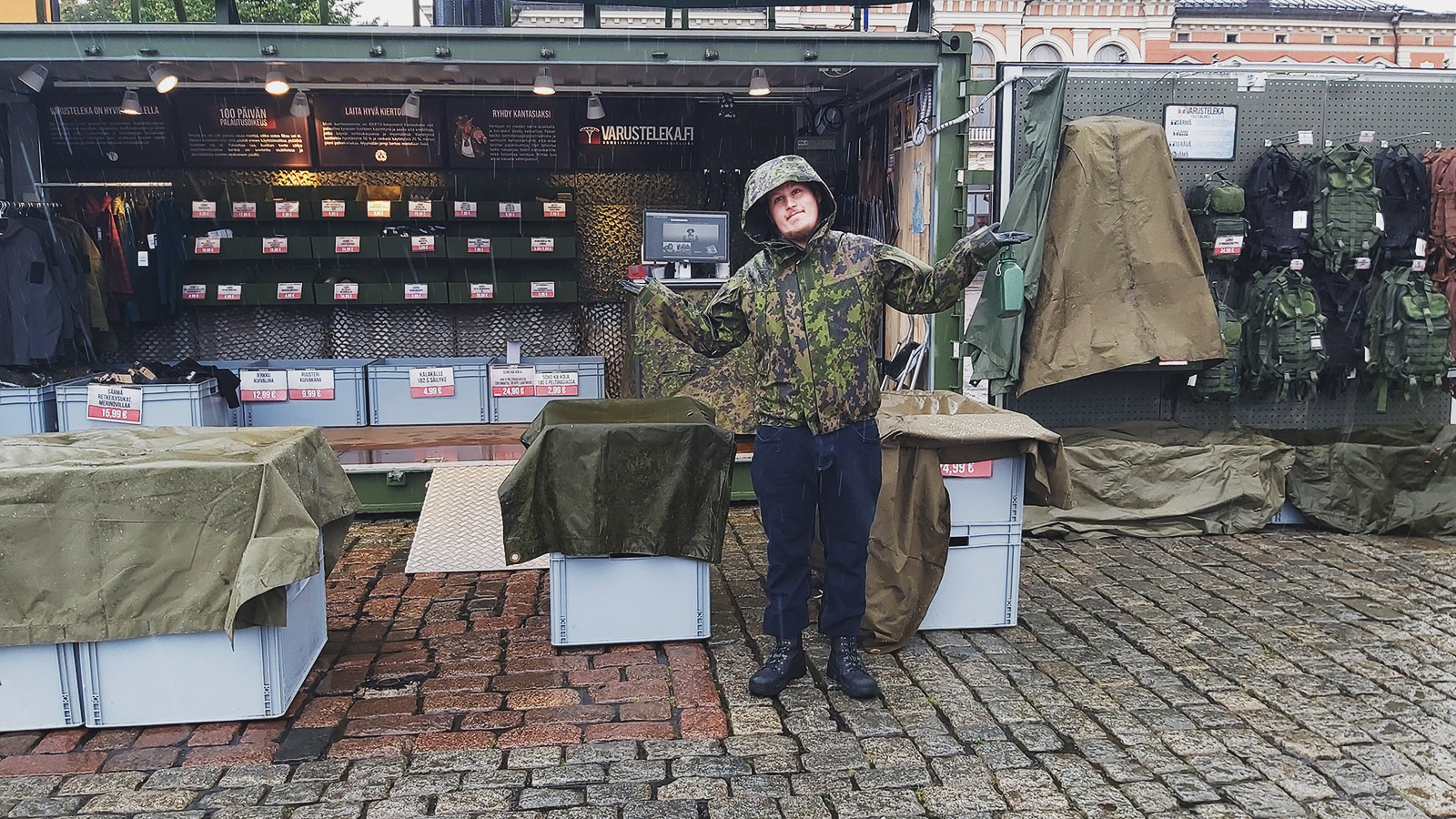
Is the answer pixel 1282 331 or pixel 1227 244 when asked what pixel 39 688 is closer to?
pixel 1227 244

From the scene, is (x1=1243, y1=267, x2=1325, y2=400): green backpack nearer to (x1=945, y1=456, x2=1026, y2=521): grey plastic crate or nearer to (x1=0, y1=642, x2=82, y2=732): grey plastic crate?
(x1=945, y1=456, x2=1026, y2=521): grey plastic crate

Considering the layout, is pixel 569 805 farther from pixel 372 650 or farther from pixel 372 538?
pixel 372 538

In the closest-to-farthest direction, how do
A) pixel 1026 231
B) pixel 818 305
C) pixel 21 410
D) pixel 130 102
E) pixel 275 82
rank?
pixel 818 305 < pixel 1026 231 < pixel 21 410 < pixel 275 82 < pixel 130 102

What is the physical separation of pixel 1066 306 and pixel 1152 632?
7.17ft

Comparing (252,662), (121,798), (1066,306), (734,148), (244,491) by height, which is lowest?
(121,798)

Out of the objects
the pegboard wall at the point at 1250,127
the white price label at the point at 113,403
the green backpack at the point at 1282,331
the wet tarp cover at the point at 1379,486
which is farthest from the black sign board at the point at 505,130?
the wet tarp cover at the point at 1379,486

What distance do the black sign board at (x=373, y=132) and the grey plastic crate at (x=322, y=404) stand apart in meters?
1.93

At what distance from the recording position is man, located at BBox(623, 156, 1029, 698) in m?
4.09

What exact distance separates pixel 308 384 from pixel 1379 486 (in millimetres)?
7198

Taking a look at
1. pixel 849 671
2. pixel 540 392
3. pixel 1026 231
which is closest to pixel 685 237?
pixel 540 392

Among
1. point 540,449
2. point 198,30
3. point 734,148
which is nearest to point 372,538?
point 540,449

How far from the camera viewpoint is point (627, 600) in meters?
4.72

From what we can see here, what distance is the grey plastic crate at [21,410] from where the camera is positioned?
655 centimetres

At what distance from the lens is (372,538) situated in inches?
258
